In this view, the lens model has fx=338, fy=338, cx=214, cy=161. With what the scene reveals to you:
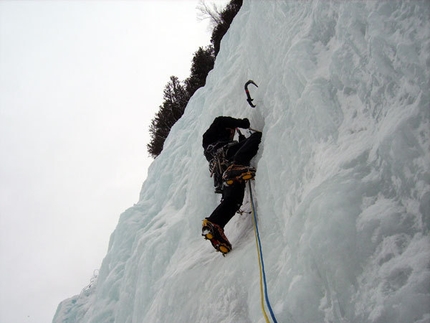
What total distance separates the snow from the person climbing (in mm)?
151

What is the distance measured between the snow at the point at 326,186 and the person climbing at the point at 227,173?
15 centimetres

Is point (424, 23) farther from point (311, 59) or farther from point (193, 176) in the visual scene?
point (193, 176)

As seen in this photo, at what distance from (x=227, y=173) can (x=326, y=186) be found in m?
1.67

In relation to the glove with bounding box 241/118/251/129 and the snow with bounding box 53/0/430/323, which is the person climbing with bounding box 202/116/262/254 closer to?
the glove with bounding box 241/118/251/129

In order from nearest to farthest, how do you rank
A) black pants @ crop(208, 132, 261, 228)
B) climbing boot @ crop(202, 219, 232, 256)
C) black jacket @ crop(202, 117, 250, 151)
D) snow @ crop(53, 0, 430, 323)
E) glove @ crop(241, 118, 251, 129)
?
snow @ crop(53, 0, 430, 323), climbing boot @ crop(202, 219, 232, 256), black pants @ crop(208, 132, 261, 228), glove @ crop(241, 118, 251, 129), black jacket @ crop(202, 117, 250, 151)

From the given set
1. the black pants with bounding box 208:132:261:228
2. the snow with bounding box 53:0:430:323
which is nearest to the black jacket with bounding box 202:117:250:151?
the snow with bounding box 53:0:430:323

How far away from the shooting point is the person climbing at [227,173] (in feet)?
12.1

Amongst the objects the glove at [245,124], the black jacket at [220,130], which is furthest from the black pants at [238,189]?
the black jacket at [220,130]

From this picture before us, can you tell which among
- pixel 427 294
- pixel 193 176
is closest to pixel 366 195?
pixel 427 294

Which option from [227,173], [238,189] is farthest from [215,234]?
[227,173]

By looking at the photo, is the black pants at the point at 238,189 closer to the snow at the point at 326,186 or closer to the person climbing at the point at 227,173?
the person climbing at the point at 227,173

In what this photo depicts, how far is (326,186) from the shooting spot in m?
2.34

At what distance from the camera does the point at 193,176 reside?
5875 mm

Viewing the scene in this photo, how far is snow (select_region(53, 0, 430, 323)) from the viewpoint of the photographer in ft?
6.04
